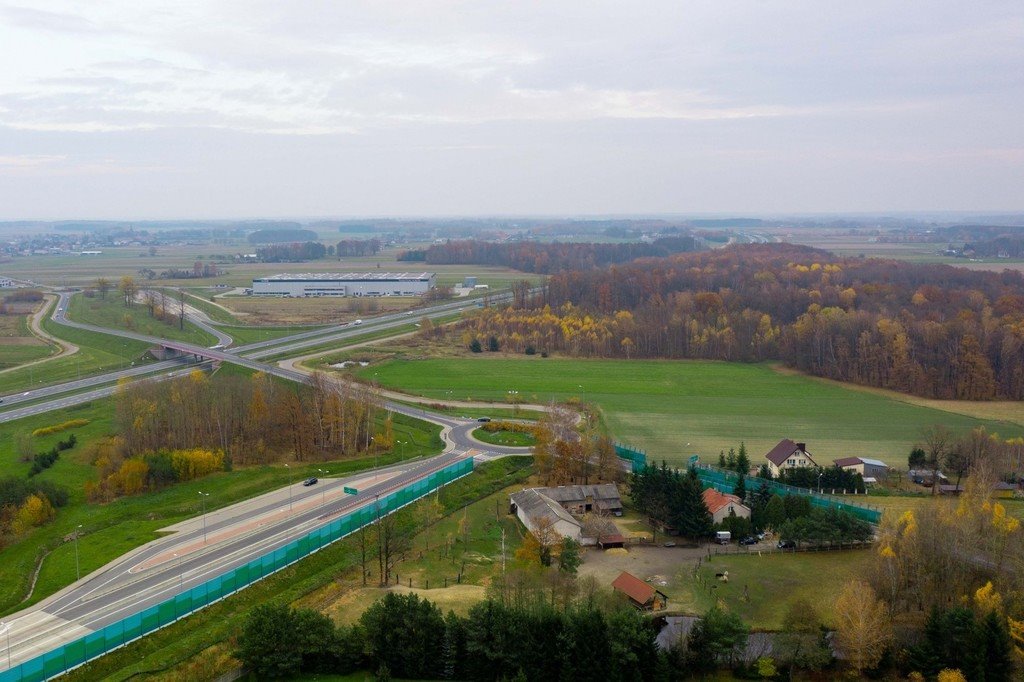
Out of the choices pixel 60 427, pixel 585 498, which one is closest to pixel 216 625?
pixel 585 498

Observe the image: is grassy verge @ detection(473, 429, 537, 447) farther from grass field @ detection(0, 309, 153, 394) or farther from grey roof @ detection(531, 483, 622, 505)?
grass field @ detection(0, 309, 153, 394)

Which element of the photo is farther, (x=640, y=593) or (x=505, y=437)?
(x=505, y=437)

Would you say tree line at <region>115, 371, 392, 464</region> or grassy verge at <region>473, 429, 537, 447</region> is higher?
tree line at <region>115, 371, 392, 464</region>

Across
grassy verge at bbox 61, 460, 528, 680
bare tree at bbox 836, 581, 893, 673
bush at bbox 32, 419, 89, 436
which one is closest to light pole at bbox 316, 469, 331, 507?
grassy verge at bbox 61, 460, 528, 680

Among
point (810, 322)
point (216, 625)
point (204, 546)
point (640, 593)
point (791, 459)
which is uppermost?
point (810, 322)

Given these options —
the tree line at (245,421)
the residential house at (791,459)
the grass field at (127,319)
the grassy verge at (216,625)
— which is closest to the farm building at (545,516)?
the grassy verge at (216,625)

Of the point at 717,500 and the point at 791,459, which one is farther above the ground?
the point at 791,459

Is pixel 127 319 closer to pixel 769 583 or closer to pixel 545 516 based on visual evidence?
pixel 545 516
